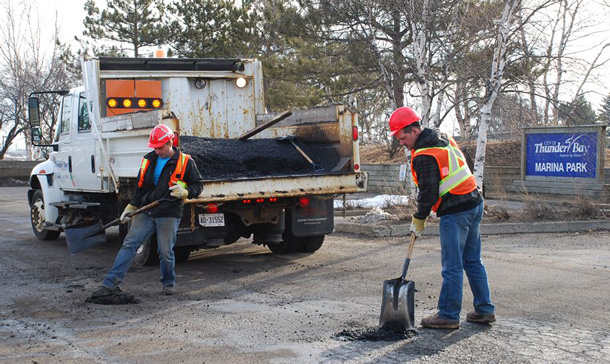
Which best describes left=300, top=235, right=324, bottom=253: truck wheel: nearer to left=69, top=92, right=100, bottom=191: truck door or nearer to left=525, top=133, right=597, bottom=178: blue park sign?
left=69, top=92, right=100, bottom=191: truck door

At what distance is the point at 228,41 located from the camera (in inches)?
1091

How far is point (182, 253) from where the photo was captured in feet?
30.4

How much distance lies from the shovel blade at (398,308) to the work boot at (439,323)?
0.14m

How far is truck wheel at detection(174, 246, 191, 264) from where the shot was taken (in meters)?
9.12

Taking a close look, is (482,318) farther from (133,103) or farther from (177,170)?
(133,103)

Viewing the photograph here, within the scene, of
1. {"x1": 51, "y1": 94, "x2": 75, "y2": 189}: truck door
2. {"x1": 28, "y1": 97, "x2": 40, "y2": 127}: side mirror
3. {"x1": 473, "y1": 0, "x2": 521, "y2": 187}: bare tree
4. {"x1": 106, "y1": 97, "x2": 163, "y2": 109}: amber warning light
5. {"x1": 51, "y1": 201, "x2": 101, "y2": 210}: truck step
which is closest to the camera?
{"x1": 106, "y1": 97, "x2": 163, "y2": 109}: amber warning light

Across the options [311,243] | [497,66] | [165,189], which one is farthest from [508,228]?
[165,189]

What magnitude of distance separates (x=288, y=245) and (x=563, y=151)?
9.76 meters

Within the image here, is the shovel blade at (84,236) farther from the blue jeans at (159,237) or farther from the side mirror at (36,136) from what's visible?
the side mirror at (36,136)

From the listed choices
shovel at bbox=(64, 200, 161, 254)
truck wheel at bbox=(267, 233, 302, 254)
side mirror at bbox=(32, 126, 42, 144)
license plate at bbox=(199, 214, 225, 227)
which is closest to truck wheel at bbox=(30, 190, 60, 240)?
side mirror at bbox=(32, 126, 42, 144)

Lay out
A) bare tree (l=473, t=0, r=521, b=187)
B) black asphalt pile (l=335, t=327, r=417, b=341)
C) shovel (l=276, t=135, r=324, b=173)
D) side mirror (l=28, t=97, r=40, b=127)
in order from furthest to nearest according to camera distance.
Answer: bare tree (l=473, t=0, r=521, b=187) → side mirror (l=28, t=97, r=40, b=127) → shovel (l=276, t=135, r=324, b=173) → black asphalt pile (l=335, t=327, r=417, b=341)

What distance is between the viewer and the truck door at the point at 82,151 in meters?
9.92

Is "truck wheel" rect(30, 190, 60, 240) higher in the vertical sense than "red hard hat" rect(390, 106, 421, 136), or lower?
lower

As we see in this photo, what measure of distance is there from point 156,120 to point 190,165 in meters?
0.86
